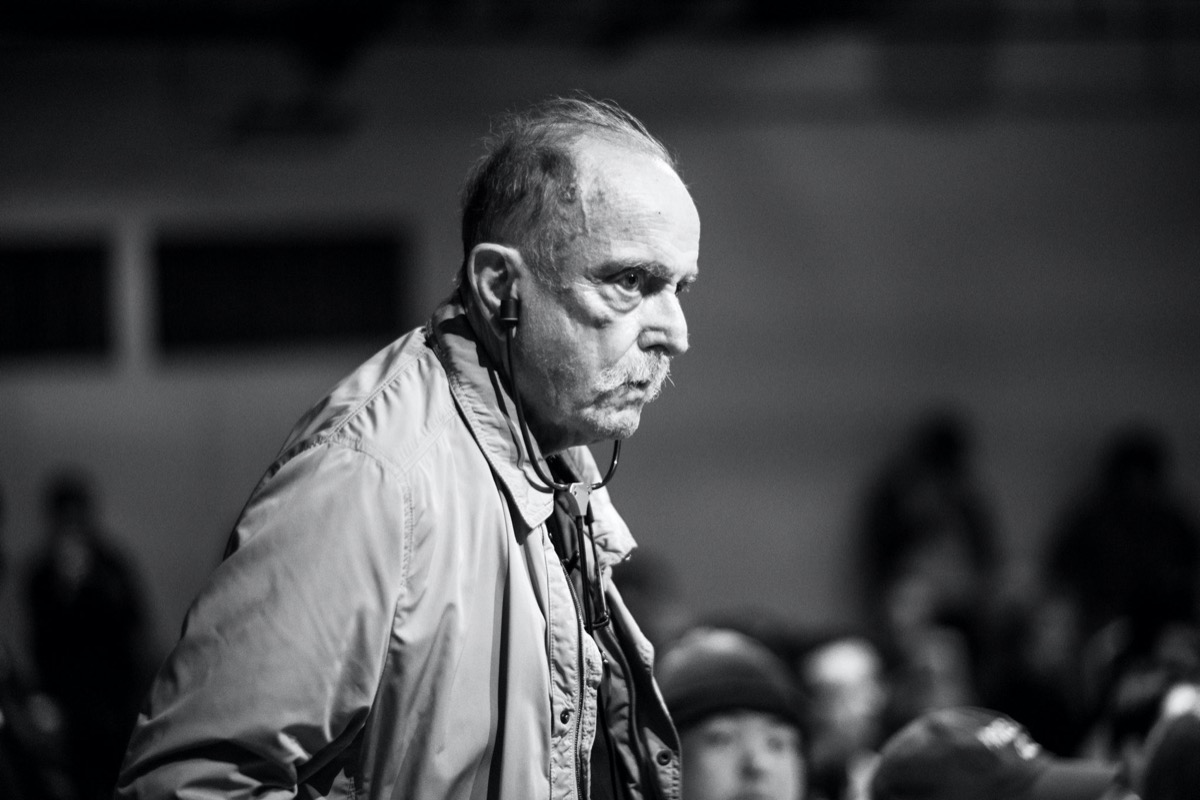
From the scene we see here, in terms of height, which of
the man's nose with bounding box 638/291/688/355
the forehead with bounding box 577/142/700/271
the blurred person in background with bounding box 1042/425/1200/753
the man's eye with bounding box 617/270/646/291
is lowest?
the blurred person in background with bounding box 1042/425/1200/753

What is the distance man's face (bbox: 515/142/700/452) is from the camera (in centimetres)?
155

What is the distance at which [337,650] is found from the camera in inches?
52.9

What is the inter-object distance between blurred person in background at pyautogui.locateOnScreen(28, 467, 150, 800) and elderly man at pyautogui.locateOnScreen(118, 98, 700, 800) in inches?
194

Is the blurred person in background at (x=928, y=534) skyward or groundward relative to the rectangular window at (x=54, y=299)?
groundward

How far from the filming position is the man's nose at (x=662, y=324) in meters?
1.60

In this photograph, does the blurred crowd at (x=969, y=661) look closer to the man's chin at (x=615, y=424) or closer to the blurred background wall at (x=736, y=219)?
the blurred background wall at (x=736, y=219)

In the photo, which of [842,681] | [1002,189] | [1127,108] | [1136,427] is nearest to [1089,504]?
[1136,427]

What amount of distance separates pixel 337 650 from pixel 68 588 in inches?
227

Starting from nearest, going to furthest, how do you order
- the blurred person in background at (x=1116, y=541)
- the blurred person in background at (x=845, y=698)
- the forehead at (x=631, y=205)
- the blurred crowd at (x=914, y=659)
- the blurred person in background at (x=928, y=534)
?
1. the forehead at (x=631, y=205)
2. the blurred crowd at (x=914, y=659)
3. the blurred person in background at (x=845, y=698)
4. the blurred person in background at (x=1116, y=541)
5. the blurred person in background at (x=928, y=534)

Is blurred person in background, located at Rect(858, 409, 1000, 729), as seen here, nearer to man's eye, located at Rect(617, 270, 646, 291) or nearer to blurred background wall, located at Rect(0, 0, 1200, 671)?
blurred background wall, located at Rect(0, 0, 1200, 671)

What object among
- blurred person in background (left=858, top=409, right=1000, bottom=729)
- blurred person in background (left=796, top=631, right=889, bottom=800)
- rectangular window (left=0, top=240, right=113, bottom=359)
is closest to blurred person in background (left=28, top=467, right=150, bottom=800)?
rectangular window (left=0, top=240, right=113, bottom=359)

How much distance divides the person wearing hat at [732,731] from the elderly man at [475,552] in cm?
74

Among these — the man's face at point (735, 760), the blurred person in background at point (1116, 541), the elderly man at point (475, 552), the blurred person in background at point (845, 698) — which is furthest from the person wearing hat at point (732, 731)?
the blurred person in background at point (1116, 541)

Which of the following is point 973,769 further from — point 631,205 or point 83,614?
point 83,614
